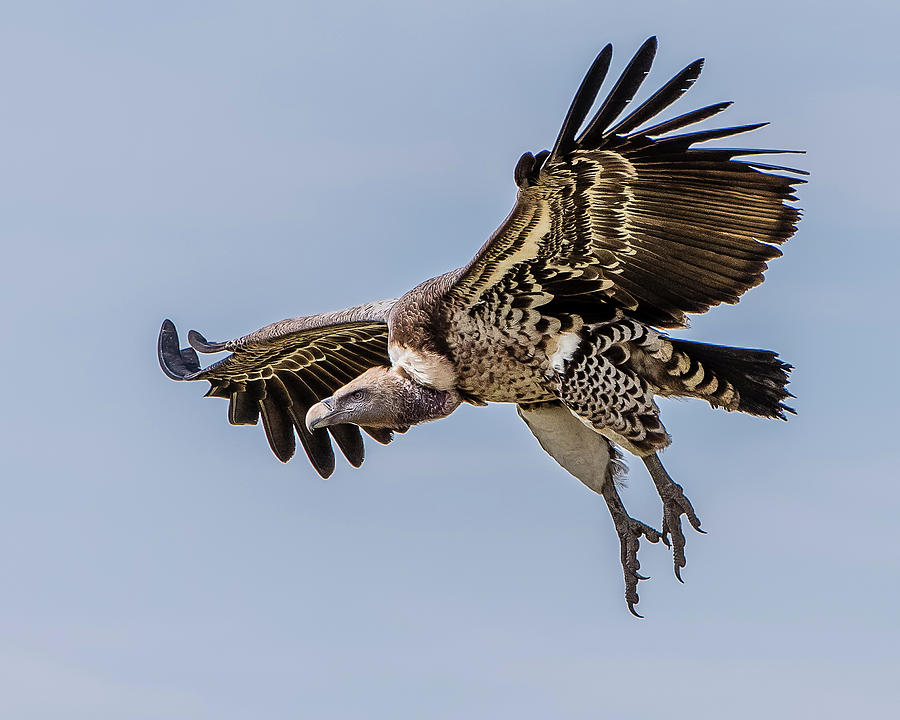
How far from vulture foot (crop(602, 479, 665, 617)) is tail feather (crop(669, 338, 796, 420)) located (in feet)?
4.79

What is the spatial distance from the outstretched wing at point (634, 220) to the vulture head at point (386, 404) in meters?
0.94

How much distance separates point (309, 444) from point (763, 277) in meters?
5.97

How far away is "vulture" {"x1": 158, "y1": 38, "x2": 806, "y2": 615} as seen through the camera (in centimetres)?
1380

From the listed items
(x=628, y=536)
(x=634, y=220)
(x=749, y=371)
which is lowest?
(x=628, y=536)

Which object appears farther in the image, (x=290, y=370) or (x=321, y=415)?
(x=290, y=370)

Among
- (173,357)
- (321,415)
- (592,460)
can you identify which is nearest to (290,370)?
(173,357)

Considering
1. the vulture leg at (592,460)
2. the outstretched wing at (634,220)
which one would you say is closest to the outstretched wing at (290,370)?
the vulture leg at (592,460)

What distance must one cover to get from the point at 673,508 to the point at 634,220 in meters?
2.87

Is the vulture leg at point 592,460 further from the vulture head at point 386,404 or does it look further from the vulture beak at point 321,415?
the vulture beak at point 321,415

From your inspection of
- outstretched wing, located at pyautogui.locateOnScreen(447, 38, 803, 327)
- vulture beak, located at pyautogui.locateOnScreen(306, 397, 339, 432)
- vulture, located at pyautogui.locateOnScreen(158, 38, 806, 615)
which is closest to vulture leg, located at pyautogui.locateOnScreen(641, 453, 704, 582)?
vulture, located at pyautogui.locateOnScreen(158, 38, 806, 615)

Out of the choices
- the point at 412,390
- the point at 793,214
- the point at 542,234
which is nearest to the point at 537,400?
the point at 412,390

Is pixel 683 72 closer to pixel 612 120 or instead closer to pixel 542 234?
pixel 612 120

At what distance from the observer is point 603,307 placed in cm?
1538

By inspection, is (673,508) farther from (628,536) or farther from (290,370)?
(290,370)
